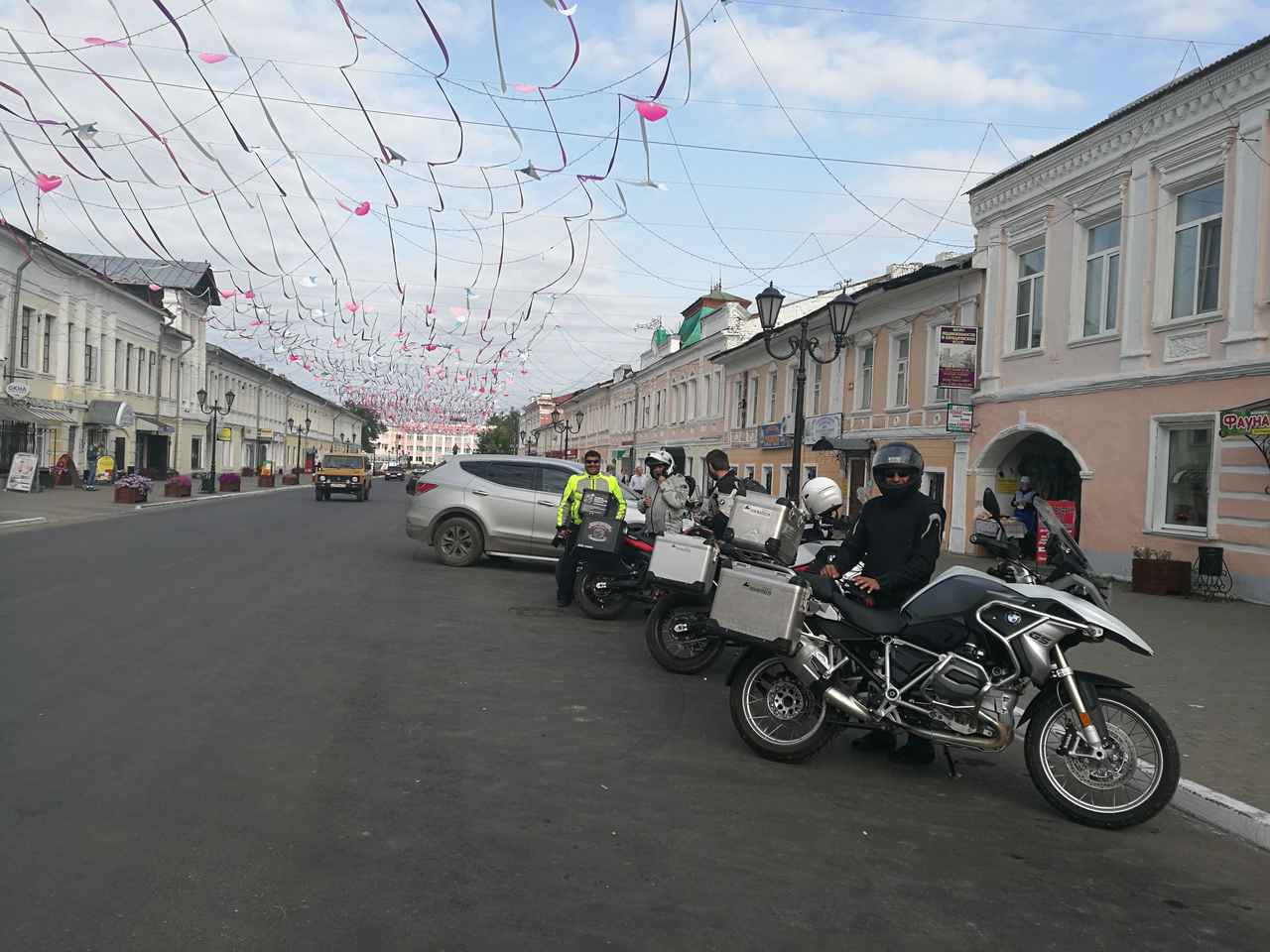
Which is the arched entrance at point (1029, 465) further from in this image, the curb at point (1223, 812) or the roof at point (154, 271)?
the roof at point (154, 271)

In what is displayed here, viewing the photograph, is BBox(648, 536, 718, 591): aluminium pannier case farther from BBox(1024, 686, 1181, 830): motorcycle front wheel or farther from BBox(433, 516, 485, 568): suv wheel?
BBox(433, 516, 485, 568): suv wheel

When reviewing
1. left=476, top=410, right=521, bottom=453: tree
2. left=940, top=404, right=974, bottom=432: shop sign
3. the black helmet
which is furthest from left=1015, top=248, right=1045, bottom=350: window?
left=476, top=410, right=521, bottom=453: tree

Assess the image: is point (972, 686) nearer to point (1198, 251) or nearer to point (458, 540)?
point (458, 540)

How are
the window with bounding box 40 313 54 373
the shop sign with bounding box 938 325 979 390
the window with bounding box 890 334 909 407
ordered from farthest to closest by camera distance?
the window with bounding box 40 313 54 373 → the window with bounding box 890 334 909 407 → the shop sign with bounding box 938 325 979 390

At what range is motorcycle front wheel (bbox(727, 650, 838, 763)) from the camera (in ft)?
18.2

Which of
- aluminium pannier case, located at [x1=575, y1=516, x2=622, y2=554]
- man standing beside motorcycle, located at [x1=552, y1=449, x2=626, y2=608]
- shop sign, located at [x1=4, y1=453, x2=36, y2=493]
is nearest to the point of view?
aluminium pannier case, located at [x1=575, y1=516, x2=622, y2=554]

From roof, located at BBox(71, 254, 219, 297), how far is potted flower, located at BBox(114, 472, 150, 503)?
1907 cm

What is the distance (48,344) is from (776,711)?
40.9m

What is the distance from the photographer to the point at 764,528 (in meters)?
7.12

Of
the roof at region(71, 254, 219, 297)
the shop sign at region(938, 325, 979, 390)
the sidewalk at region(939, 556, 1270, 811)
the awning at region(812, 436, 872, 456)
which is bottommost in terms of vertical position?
the sidewalk at region(939, 556, 1270, 811)

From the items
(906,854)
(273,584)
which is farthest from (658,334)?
(906,854)

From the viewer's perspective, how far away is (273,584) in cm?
1201

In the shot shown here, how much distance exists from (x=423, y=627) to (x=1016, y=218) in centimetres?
1562

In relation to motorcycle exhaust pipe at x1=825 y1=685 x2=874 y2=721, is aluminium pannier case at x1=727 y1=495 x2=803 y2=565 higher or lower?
higher
